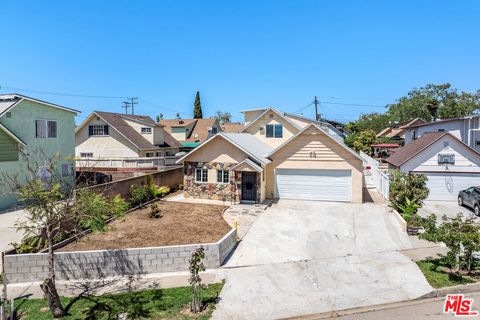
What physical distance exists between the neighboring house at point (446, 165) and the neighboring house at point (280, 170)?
16.3 feet

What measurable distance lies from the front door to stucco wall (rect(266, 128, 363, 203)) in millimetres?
1659

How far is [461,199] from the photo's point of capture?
1967cm

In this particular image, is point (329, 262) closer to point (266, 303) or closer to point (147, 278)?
point (266, 303)

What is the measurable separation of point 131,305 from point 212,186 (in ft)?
40.3

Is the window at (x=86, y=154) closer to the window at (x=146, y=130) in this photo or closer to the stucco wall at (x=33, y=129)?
the window at (x=146, y=130)

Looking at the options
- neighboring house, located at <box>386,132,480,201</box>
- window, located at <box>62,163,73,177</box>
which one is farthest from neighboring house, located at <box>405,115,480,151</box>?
window, located at <box>62,163,73,177</box>

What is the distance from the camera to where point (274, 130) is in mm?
26750

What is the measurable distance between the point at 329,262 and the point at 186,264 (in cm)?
515

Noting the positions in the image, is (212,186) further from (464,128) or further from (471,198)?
(464,128)

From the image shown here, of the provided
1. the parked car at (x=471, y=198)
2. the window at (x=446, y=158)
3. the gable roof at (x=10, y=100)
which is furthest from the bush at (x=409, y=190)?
the gable roof at (x=10, y=100)

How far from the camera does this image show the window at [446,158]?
67.1ft

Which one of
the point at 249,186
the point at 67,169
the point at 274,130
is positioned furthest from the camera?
the point at 274,130

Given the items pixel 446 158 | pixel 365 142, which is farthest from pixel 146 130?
pixel 365 142

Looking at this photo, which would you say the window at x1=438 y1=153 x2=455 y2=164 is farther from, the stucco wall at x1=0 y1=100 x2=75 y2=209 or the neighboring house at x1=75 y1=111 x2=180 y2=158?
the neighboring house at x1=75 y1=111 x2=180 y2=158
